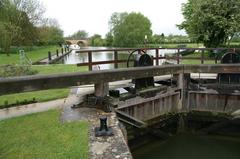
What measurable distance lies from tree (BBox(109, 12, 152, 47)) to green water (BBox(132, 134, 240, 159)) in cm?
4742

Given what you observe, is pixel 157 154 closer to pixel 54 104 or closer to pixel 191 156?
pixel 191 156

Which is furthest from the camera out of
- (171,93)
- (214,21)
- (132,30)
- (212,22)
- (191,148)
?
(132,30)

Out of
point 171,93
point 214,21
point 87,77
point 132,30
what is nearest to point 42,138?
point 87,77

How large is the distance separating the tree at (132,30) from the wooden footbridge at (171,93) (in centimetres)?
4509

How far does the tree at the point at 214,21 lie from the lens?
20.2 m

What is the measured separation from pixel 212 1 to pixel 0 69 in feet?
52.4

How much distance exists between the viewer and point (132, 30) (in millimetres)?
57281

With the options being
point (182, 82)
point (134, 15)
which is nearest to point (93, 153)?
point (182, 82)

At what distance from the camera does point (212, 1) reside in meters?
21.2

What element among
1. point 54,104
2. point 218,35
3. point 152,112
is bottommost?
point 152,112

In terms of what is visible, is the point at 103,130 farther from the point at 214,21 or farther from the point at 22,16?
the point at 22,16

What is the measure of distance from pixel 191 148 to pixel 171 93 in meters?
2.45

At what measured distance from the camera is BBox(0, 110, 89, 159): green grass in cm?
484

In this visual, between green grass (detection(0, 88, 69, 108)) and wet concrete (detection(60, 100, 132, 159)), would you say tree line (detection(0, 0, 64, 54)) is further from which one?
wet concrete (detection(60, 100, 132, 159))
